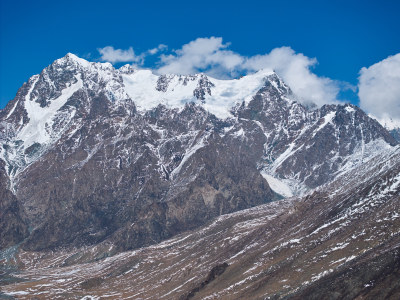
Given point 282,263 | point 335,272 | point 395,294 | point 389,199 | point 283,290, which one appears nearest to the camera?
Answer: point 395,294

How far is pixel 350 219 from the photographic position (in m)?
193

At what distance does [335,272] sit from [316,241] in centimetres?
5317

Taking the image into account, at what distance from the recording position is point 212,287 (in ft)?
648

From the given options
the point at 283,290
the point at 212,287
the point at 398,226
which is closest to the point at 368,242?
the point at 398,226

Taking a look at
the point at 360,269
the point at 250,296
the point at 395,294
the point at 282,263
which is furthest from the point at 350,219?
the point at 395,294

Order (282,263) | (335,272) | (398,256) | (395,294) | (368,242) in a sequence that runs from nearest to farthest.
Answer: (395,294) → (398,256) → (335,272) → (368,242) → (282,263)

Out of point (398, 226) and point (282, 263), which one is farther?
point (282, 263)

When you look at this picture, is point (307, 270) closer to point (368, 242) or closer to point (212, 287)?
point (368, 242)

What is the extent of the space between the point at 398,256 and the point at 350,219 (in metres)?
81.5

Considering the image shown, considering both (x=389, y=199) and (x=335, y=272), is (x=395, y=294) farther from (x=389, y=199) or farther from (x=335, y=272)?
(x=389, y=199)

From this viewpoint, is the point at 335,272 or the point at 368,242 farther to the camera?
the point at 368,242

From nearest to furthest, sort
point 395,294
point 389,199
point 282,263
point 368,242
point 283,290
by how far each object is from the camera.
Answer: point 395,294, point 283,290, point 368,242, point 282,263, point 389,199

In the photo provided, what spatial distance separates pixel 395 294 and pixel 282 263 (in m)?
80.2

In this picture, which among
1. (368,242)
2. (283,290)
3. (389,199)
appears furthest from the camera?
(389,199)
